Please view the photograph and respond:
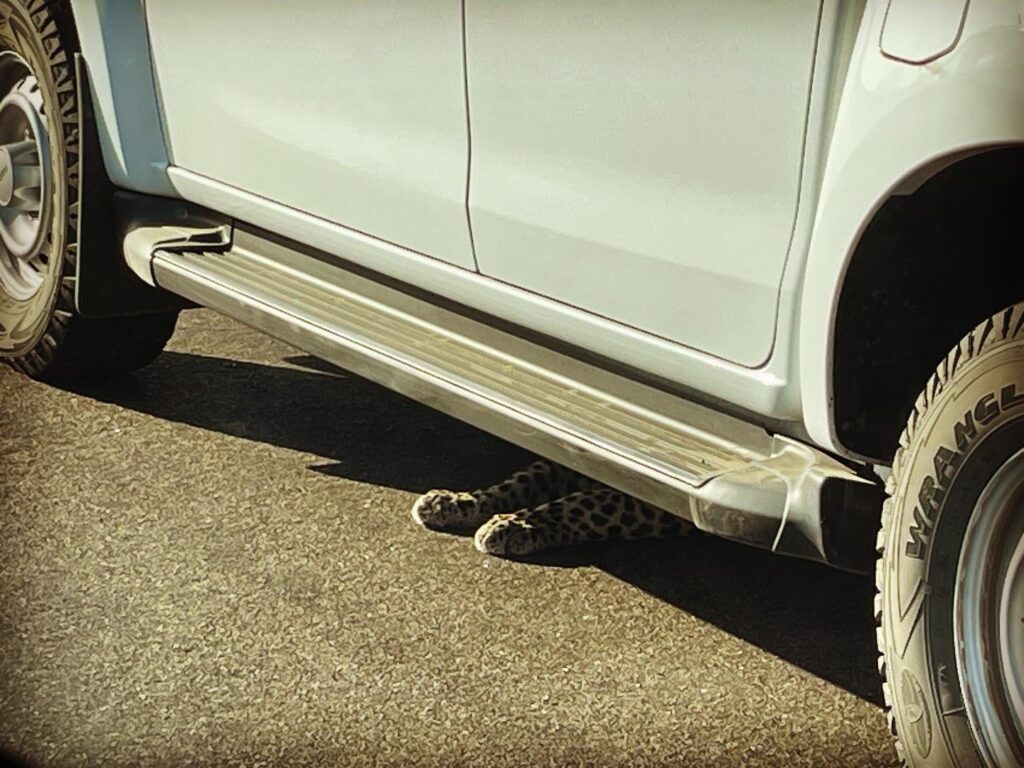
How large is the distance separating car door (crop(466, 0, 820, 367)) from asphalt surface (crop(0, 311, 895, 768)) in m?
0.72

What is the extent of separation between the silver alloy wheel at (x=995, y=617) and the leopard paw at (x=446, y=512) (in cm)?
169

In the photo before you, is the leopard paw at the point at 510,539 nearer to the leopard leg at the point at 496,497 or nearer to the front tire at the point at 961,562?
the leopard leg at the point at 496,497

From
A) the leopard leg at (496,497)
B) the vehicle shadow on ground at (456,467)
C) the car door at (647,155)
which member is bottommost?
the vehicle shadow on ground at (456,467)

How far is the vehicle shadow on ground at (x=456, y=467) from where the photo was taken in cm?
337

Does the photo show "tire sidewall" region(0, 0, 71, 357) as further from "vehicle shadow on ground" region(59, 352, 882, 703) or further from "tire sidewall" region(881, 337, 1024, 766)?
"tire sidewall" region(881, 337, 1024, 766)

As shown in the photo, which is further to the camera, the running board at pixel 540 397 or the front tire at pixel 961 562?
the running board at pixel 540 397

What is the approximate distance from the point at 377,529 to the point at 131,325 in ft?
4.26

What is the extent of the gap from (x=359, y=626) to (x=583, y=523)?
2.27 ft

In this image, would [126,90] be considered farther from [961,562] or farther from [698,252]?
[961,562]

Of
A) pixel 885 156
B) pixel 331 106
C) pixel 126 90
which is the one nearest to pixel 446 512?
pixel 331 106

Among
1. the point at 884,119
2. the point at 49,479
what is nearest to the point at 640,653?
the point at 884,119

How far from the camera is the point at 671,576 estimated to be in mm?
3641

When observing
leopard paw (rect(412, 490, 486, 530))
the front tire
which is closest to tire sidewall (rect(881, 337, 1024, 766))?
the front tire

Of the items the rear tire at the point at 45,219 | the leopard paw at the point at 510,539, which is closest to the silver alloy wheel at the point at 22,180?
the rear tire at the point at 45,219
